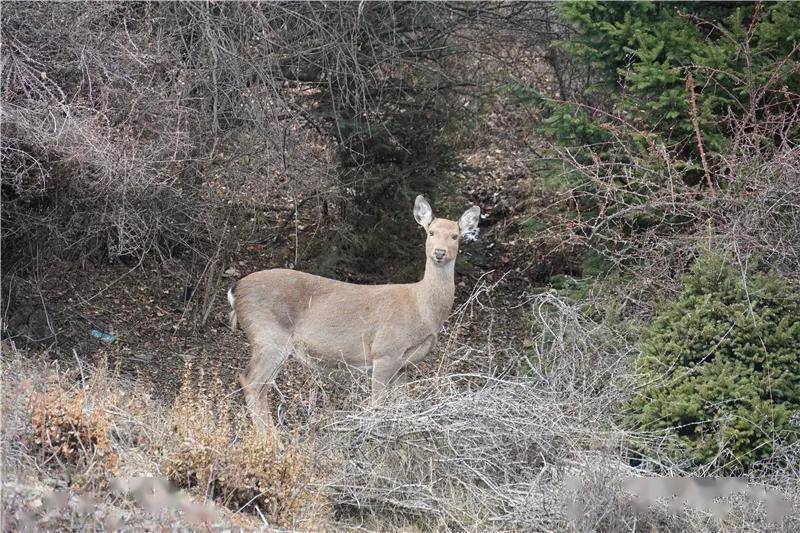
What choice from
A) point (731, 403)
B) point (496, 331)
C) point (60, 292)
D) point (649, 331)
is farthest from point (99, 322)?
point (731, 403)

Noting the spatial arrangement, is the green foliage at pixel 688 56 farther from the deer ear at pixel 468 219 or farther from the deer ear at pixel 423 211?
the deer ear at pixel 423 211

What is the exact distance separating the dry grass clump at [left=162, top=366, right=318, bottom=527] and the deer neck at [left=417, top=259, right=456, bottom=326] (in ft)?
10.3

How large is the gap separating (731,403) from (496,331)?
545cm

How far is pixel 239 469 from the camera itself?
7469 mm

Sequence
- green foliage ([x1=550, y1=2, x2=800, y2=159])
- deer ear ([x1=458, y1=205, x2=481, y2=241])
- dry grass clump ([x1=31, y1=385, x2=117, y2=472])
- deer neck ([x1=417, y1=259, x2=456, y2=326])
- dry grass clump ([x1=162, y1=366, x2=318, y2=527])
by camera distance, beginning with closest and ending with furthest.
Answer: dry grass clump ([x1=31, y1=385, x2=117, y2=472]) < dry grass clump ([x1=162, y1=366, x2=318, y2=527]) < green foliage ([x1=550, y1=2, x2=800, y2=159]) < deer neck ([x1=417, y1=259, x2=456, y2=326]) < deer ear ([x1=458, y1=205, x2=481, y2=241])

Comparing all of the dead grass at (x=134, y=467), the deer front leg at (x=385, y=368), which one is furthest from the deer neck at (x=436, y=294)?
the dead grass at (x=134, y=467)

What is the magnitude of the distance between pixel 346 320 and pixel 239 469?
3424 mm

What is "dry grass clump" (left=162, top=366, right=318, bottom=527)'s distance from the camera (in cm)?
740

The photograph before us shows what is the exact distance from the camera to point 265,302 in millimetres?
10664

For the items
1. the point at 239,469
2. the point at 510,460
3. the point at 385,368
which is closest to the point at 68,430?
the point at 239,469

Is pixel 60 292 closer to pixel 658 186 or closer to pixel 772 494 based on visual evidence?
pixel 658 186

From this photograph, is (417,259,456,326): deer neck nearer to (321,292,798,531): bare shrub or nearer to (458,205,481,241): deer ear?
(458,205,481,241): deer ear

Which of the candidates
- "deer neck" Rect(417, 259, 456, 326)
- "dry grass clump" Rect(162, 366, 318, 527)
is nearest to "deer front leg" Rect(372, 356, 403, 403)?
"deer neck" Rect(417, 259, 456, 326)

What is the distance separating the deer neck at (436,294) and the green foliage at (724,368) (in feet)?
7.06
